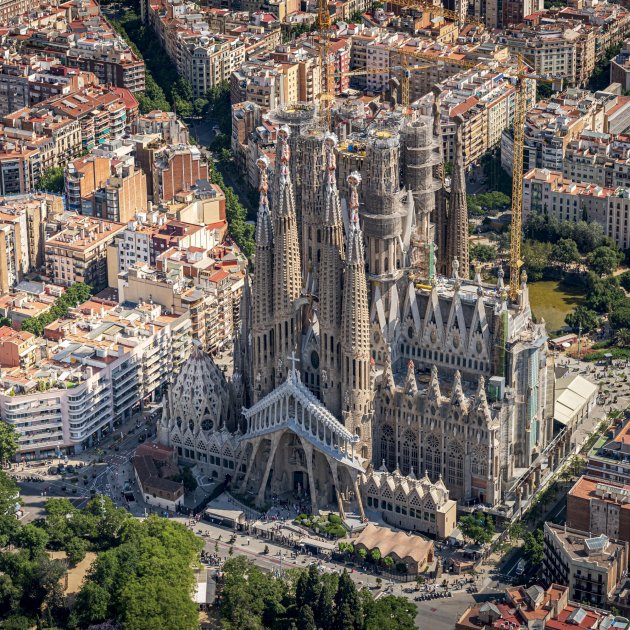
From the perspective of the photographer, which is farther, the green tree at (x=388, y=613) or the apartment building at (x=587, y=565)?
the apartment building at (x=587, y=565)

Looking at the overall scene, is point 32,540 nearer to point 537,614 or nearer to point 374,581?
point 374,581

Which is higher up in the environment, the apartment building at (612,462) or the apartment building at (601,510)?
the apartment building at (612,462)

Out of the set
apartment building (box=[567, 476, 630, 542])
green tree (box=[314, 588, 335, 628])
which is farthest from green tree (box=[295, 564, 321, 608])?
apartment building (box=[567, 476, 630, 542])

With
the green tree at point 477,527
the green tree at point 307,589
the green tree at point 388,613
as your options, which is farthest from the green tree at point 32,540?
the green tree at point 477,527

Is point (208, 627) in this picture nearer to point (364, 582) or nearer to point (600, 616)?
point (364, 582)

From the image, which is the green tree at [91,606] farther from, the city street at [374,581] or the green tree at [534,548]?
the green tree at [534,548]

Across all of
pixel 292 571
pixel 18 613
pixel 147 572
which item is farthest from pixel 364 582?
pixel 18 613

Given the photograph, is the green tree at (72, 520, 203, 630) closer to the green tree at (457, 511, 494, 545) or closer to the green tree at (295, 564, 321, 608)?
the green tree at (295, 564, 321, 608)
